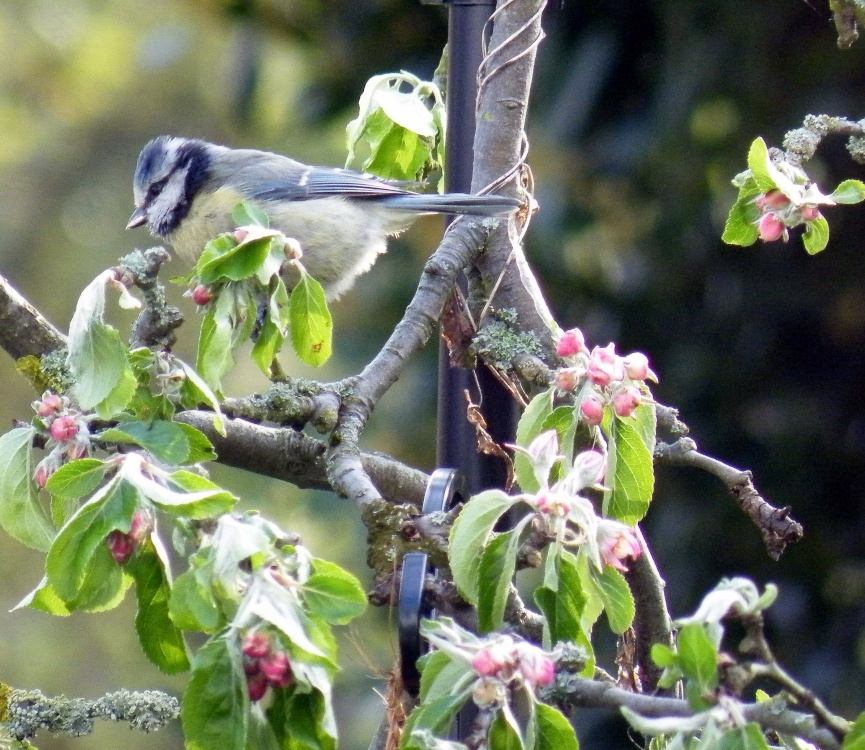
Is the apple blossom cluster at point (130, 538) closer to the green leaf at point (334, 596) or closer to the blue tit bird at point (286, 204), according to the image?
the green leaf at point (334, 596)

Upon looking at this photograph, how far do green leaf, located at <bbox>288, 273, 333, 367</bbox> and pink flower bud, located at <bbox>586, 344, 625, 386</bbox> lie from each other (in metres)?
0.27

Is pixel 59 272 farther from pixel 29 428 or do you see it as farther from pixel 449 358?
pixel 29 428

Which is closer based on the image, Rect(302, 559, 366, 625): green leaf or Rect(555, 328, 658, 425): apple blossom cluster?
Rect(302, 559, 366, 625): green leaf

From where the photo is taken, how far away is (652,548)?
3.03 meters

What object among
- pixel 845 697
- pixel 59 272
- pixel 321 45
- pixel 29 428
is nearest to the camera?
pixel 29 428

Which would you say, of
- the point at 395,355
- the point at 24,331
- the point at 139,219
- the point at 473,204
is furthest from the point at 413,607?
the point at 139,219

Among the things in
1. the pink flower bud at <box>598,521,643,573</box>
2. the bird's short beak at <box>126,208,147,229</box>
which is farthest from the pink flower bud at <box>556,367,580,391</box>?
the bird's short beak at <box>126,208,147,229</box>

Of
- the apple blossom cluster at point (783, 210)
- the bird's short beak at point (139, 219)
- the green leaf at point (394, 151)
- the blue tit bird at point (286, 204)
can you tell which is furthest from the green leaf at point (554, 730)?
the bird's short beak at point (139, 219)

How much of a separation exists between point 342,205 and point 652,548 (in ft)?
4.09

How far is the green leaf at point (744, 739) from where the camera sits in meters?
0.80

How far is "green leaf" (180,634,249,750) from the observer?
2.81 ft

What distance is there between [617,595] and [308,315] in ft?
1.33

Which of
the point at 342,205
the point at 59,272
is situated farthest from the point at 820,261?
the point at 59,272

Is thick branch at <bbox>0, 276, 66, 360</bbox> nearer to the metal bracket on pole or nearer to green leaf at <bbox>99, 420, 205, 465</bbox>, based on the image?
green leaf at <bbox>99, 420, 205, 465</bbox>
